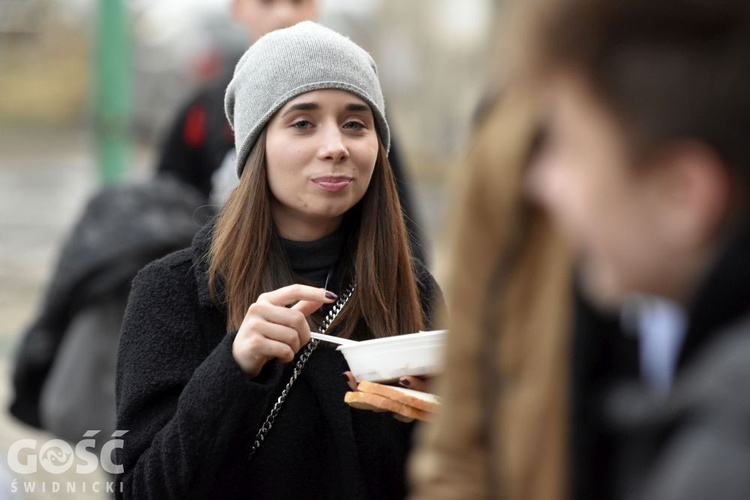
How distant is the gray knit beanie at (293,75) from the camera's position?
2740mm

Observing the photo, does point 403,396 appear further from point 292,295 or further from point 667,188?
point 667,188

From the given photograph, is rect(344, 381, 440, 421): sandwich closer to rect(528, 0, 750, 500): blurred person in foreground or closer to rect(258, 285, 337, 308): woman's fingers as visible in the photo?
rect(258, 285, 337, 308): woman's fingers

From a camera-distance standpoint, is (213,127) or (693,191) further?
(213,127)

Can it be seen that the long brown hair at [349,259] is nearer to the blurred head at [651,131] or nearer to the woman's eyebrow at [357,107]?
the woman's eyebrow at [357,107]

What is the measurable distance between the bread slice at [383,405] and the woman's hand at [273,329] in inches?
6.6

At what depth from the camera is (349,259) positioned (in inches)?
109

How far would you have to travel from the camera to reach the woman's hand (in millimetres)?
2371

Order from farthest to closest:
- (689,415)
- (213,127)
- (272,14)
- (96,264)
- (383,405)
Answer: (213,127), (272,14), (96,264), (383,405), (689,415)

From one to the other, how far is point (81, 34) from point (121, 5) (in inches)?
290

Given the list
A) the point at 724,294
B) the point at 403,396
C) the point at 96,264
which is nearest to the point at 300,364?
the point at 403,396

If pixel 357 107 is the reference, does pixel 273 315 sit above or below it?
below

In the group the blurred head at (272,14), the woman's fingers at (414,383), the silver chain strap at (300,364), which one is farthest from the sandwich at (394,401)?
the blurred head at (272,14)

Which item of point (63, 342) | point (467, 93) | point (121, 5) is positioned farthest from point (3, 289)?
point (467, 93)

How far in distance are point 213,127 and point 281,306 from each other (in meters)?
2.43
